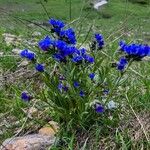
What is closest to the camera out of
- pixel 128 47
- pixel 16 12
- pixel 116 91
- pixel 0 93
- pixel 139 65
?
pixel 128 47

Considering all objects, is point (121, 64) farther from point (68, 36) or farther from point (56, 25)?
point (56, 25)

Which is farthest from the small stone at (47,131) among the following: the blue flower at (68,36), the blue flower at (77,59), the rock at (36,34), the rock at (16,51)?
the rock at (36,34)

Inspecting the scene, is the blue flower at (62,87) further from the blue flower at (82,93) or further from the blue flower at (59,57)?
the blue flower at (59,57)

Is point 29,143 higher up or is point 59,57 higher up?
point 59,57

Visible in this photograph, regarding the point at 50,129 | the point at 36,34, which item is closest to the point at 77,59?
the point at 50,129

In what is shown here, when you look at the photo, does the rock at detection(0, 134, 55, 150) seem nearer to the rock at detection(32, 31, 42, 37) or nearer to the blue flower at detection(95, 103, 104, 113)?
the blue flower at detection(95, 103, 104, 113)

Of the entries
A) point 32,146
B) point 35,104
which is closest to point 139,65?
point 35,104

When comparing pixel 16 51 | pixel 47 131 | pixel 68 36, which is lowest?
pixel 16 51

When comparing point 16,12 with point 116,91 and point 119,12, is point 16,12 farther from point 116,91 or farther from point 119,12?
point 116,91
